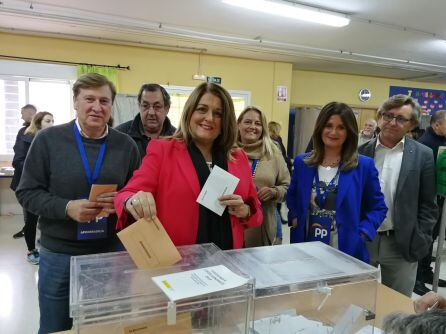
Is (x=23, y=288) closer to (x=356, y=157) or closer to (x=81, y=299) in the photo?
(x=81, y=299)

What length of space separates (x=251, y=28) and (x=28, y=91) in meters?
3.59

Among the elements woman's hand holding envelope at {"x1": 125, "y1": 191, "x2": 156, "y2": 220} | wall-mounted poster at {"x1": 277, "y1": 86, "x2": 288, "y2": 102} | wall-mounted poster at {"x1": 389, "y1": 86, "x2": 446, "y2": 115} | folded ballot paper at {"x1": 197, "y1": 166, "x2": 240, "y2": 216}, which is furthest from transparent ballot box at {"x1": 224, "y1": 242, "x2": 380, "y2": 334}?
wall-mounted poster at {"x1": 389, "y1": 86, "x2": 446, "y2": 115}

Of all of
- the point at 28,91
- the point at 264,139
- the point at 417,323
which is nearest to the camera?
the point at 417,323

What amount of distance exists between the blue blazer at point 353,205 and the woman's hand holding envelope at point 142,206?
0.87 meters

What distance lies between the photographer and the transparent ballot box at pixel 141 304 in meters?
0.72

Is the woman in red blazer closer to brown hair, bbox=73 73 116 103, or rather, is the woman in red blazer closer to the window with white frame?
brown hair, bbox=73 73 116 103

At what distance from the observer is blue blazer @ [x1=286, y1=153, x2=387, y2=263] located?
1.51 meters

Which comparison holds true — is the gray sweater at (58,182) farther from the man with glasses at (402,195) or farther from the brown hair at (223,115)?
the man with glasses at (402,195)

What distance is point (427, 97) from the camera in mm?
8117

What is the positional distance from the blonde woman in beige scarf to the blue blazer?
1.48 ft

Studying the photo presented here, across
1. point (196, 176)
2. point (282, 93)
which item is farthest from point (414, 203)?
point (282, 93)

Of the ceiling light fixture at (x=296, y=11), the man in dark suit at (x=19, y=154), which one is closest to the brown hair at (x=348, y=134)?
the ceiling light fixture at (x=296, y=11)

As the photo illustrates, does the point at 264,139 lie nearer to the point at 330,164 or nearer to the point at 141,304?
the point at 330,164

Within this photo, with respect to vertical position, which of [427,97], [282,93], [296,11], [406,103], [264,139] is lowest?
[264,139]
